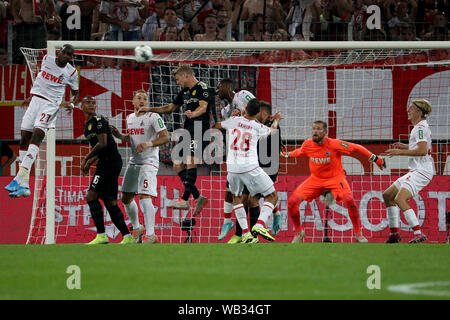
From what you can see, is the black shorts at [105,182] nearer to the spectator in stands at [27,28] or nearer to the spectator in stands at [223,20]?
the spectator in stands at [27,28]

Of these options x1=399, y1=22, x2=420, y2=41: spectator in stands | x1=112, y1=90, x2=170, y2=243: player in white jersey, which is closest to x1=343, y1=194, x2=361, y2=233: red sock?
x1=112, y1=90, x2=170, y2=243: player in white jersey

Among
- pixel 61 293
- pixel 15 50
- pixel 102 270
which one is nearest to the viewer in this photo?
pixel 61 293

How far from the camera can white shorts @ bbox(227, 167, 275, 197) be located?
1108 cm

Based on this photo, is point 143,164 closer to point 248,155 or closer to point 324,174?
point 248,155

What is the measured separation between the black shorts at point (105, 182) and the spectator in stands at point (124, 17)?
5.30 metres

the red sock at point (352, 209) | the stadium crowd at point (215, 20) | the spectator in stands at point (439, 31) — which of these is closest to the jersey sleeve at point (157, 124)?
the red sock at point (352, 209)

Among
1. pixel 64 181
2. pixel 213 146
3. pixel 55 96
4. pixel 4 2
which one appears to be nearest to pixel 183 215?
pixel 213 146

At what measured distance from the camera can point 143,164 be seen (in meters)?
11.9

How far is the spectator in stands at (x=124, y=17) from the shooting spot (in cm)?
1638

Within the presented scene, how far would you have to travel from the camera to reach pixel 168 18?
1628cm

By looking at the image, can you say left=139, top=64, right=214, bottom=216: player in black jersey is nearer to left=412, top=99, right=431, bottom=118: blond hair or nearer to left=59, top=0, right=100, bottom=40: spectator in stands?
left=412, top=99, right=431, bottom=118: blond hair

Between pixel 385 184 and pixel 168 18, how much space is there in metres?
5.84

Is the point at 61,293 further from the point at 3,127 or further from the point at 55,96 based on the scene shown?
the point at 3,127

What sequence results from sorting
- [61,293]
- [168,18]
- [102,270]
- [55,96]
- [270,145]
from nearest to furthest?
[61,293] < [102,270] < [55,96] < [270,145] < [168,18]
